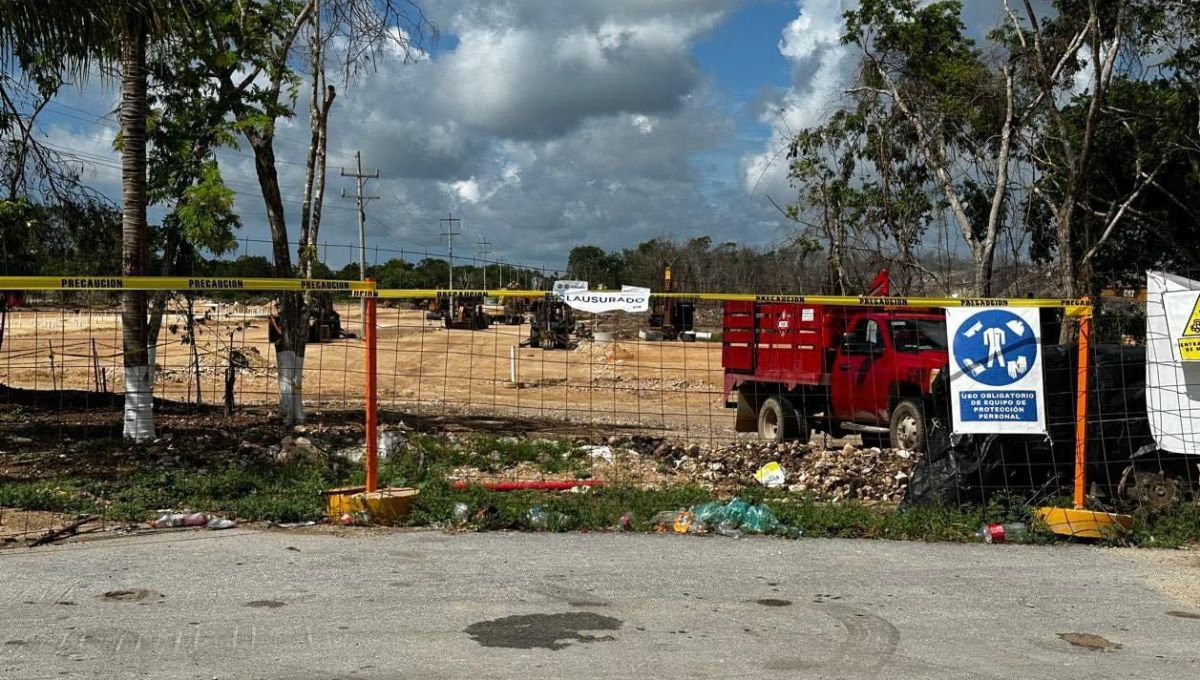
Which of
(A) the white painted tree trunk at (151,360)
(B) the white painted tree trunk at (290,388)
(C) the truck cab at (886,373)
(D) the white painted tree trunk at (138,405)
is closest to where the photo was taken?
(D) the white painted tree trunk at (138,405)

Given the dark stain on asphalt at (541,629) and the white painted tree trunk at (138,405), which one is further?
the white painted tree trunk at (138,405)

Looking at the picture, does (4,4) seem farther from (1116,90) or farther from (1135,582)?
(1116,90)

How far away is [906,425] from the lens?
44.5ft

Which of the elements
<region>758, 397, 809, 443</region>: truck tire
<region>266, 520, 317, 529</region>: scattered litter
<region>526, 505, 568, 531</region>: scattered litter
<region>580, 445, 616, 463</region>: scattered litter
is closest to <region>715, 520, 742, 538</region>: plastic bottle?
<region>526, 505, 568, 531</region>: scattered litter

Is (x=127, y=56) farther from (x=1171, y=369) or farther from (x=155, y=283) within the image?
(x=1171, y=369)

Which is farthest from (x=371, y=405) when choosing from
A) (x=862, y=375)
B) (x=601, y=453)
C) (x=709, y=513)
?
(x=862, y=375)

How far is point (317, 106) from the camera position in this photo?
15.8 meters

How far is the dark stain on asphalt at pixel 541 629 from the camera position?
5.89 metres

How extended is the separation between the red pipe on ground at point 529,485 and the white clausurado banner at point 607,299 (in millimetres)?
1755

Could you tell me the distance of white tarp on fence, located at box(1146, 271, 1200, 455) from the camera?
8.97 m

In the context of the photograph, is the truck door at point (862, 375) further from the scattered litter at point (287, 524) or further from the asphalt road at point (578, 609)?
the scattered litter at point (287, 524)

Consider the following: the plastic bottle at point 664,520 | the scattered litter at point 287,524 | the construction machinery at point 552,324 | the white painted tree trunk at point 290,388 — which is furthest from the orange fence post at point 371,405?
the construction machinery at point 552,324

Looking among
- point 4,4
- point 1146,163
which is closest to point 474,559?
point 4,4

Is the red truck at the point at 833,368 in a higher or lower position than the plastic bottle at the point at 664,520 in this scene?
higher
